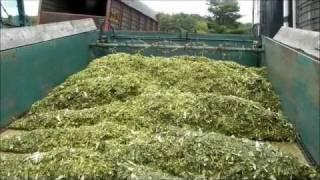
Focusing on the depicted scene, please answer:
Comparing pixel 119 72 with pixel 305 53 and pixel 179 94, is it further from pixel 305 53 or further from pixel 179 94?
pixel 305 53

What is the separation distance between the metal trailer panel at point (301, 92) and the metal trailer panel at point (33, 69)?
1605 mm

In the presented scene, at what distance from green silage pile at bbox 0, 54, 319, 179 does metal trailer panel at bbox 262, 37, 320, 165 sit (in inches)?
4.4

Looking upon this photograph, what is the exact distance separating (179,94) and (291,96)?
804mm

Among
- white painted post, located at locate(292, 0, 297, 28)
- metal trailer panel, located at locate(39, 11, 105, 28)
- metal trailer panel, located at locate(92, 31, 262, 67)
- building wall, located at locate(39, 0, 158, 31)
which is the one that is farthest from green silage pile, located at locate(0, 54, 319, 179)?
building wall, located at locate(39, 0, 158, 31)

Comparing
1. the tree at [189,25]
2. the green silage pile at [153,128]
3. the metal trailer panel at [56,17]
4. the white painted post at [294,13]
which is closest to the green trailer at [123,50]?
the green silage pile at [153,128]

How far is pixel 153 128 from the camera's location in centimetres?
270

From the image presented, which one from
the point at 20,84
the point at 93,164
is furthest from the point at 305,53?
the point at 20,84

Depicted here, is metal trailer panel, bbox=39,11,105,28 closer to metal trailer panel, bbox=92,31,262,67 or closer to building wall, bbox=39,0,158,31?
building wall, bbox=39,0,158,31

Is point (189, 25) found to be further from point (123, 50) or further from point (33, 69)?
point (33, 69)

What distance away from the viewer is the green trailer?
237 centimetres

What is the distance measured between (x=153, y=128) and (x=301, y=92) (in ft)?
2.65

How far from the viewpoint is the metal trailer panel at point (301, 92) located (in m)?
2.13

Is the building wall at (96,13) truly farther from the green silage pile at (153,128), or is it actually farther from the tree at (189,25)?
the green silage pile at (153,128)

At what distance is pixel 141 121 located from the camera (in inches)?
111
